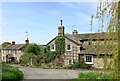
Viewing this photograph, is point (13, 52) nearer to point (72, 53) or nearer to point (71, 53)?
point (71, 53)

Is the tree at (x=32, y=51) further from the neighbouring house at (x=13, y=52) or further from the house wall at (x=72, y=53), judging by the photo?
the house wall at (x=72, y=53)

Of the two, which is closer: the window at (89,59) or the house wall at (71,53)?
the window at (89,59)

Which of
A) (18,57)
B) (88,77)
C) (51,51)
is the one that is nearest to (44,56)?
(51,51)

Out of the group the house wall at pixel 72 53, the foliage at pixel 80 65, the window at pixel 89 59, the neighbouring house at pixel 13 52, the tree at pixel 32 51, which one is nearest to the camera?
the foliage at pixel 80 65

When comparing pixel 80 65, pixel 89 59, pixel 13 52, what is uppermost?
pixel 13 52

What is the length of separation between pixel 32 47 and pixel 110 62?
114 ft

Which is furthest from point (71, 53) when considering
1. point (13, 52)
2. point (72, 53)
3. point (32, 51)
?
point (13, 52)

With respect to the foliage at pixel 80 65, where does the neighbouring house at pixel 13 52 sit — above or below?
above

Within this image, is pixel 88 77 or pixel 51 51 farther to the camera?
pixel 51 51

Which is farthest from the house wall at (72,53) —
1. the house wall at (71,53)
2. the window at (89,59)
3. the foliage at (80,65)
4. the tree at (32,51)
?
the tree at (32,51)

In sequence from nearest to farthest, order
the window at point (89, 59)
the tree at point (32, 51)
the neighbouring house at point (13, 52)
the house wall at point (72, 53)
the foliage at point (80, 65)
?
the foliage at point (80, 65) < the window at point (89, 59) < the house wall at point (72, 53) < the tree at point (32, 51) < the neighbouring house at point (13, 52)

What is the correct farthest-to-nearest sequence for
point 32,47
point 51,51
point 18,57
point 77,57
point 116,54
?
point 18,57 → point 32,47 → point 51,51 → point 77,57 → point 116,54

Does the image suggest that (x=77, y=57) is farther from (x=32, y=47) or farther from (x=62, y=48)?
(x=32, y=47)

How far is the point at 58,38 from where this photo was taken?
3441 centimetres
